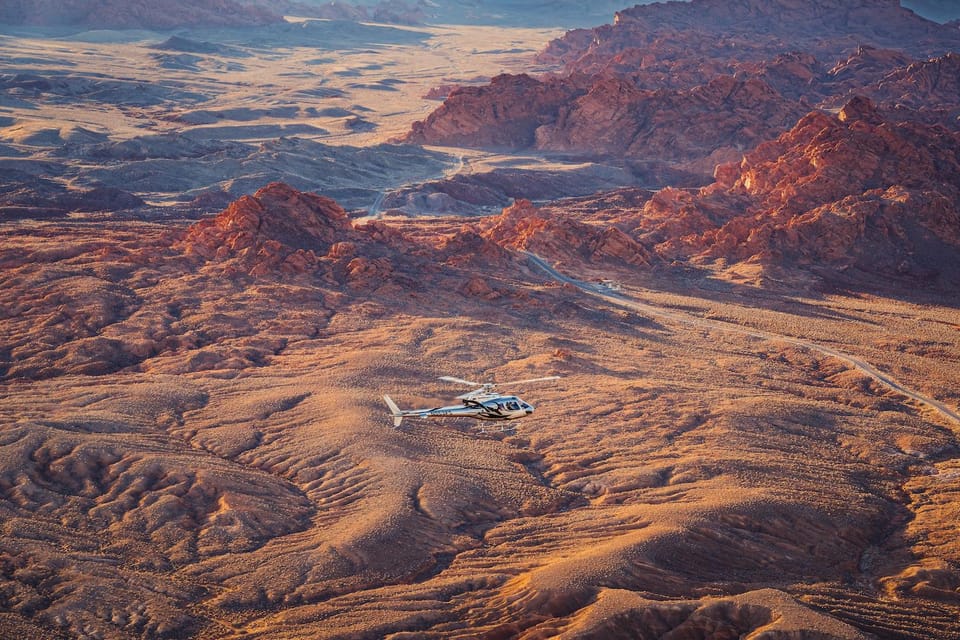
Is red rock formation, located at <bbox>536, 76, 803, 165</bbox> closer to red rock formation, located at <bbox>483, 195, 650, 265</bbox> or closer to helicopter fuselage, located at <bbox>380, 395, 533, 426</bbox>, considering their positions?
red rock formation, located at <bbox>483, 195, 650, 265</bbox>

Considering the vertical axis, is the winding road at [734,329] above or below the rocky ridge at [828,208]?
below

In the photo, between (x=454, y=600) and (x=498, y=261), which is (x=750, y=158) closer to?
(x=498, y=261)

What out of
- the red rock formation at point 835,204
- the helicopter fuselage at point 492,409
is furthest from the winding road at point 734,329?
the helicopter fuselage at point 492,409

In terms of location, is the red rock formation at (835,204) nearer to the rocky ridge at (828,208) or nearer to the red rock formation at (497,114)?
the rocky ridge at (828,208)

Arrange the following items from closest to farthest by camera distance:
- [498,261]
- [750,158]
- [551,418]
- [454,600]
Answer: [454,600]
[551,418]
[498,261]
[750,158]

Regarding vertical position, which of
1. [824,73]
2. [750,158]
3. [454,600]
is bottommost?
[454,600]

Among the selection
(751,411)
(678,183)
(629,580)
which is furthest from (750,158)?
(629,580)

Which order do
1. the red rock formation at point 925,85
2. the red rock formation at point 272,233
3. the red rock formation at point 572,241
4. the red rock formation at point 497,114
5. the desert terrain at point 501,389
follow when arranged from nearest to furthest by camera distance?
the desert terrain at point 501,389
the red rock formation at point 272,233
the red rock formation at point 572,241
the red rock formation at point 497,114
the red rock formation at point 925,85
